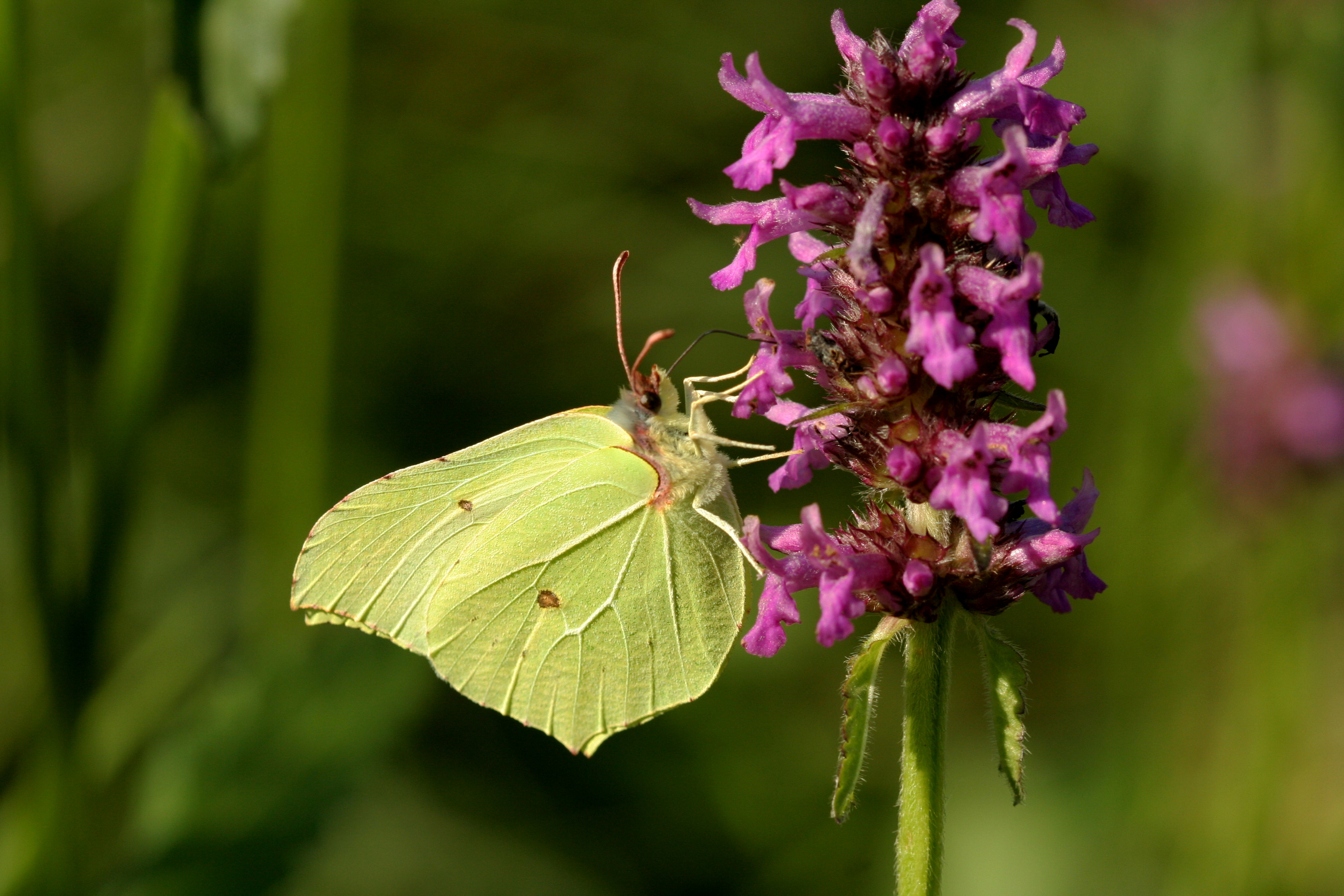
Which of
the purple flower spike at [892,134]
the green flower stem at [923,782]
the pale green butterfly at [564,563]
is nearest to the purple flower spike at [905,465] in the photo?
the green flower stem at [923,782]

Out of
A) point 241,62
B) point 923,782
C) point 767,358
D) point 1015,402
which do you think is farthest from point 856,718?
point 241,62

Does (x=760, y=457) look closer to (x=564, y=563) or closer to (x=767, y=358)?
(x=767, y=358)

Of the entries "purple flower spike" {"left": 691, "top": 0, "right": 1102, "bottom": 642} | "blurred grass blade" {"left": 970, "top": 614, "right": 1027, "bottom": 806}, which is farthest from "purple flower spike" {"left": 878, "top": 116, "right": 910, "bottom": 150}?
"blurred grass blade" {"left": 970, "top": 614, "right": 1027, "bottom": 806}

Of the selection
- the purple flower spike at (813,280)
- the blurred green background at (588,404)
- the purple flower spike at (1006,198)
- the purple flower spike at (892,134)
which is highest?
the purple flower spike at (892,134)

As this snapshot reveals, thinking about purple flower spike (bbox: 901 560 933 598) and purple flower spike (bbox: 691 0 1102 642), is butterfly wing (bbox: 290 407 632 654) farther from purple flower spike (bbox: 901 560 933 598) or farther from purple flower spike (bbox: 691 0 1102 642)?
purple flower spike (bbox: 901 560 933 598)

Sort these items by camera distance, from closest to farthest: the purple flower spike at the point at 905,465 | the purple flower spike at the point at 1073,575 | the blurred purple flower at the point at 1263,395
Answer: the purple flower spike at the point at 905,465, the purple flower spike at the point at 1073,575, the blurred purple flower at the point at 1263,395

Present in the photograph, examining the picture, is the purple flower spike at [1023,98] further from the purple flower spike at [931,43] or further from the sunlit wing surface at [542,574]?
the sunlit wing surface at [542,574]
